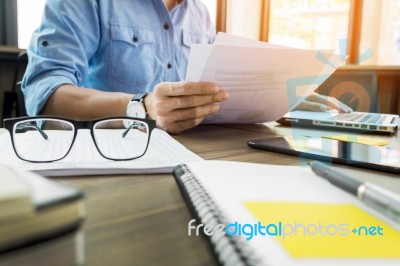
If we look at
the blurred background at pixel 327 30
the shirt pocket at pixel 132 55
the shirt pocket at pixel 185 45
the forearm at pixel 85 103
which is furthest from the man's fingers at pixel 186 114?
the blurred background at pixel 327 30

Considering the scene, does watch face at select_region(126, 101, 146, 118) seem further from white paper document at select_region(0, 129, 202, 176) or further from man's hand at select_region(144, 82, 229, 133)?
white paper document at select_region(0, 129, 202, 176)

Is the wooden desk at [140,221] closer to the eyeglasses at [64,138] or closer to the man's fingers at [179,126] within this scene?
the eyeglasses at [64,138]

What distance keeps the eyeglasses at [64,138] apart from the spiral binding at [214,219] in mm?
129

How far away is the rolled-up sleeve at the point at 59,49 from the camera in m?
0.80

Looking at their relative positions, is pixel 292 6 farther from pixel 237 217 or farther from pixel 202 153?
pixel 237 217

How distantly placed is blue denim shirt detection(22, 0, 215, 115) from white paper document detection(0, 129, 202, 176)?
1.20 ft

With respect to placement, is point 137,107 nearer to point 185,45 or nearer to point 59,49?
point 59,49

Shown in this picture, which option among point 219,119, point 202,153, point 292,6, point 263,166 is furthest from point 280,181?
point 292,6

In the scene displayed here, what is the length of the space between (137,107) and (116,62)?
36 centimetres

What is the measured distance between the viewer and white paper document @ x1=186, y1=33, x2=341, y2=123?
552 millimetres

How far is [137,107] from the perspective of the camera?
0.68 m

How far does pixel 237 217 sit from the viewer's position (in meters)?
0.23

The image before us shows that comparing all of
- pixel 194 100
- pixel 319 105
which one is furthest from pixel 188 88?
pixel 319 105

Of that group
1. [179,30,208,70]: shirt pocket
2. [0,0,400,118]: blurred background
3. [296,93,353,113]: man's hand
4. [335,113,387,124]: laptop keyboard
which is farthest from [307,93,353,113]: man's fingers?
[0,0,400,118]: blurred background
